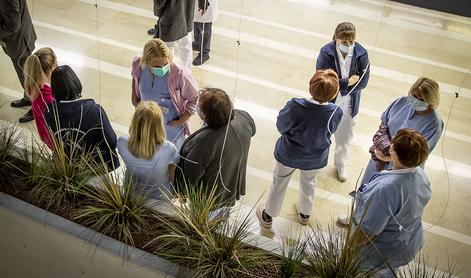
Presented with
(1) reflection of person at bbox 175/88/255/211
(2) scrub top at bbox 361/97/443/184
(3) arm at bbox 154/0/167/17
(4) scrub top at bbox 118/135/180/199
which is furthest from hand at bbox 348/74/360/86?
(3) arm at bbox 154/0/167/17

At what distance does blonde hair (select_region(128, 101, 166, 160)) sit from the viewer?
2.54m

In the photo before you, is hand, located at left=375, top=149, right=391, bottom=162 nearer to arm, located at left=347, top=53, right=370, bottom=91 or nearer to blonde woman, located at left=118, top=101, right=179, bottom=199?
arm, located at left=347, top=53, right=370, bottom=91

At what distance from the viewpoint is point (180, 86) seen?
3.23 metres

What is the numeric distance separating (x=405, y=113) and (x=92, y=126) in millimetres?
1899

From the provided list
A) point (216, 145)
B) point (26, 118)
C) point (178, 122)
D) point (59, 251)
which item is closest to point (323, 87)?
point (216, 145)

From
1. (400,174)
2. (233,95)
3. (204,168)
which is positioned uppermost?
(400,174)

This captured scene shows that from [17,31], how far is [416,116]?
3094mm

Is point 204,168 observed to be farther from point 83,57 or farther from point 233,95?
point 83,57

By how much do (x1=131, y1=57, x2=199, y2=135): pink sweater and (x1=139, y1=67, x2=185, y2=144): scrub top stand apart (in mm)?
31

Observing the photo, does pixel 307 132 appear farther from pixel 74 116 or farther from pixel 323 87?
pixel 74 116

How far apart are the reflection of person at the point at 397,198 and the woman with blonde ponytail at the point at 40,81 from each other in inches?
81.4

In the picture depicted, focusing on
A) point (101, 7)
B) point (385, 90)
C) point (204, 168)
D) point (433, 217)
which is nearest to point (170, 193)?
point (204, 168)

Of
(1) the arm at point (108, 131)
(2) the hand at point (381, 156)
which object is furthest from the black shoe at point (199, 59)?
(2) the hand at point (381, 156)

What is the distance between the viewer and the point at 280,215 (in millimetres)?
3650
